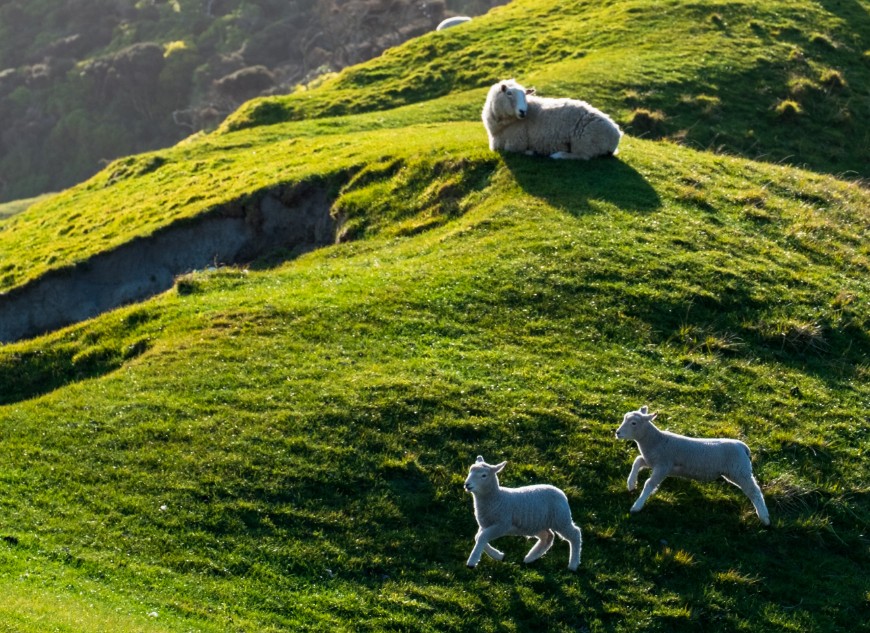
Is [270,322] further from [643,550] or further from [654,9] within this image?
[654,9]

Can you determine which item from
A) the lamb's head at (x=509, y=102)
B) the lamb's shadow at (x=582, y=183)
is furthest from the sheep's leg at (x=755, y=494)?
the lamb's head at (x=509, y=102)

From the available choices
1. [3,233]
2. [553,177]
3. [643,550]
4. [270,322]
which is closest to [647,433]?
[643,550]

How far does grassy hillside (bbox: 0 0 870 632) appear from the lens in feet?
41.5

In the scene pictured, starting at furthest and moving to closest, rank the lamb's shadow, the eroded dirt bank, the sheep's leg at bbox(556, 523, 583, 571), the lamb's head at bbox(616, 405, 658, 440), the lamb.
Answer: the eroded dirt bank → the lamb's shadow → the lamb's head at bbox(616, 405, 658, 440) → the sheep's leg at bbox(556, 523, 583, 571) → the lamb

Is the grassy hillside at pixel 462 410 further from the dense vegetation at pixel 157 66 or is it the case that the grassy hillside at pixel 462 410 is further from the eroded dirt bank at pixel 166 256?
the dense vegetation at pixel 157 66

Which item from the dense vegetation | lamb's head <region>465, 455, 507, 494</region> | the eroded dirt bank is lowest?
the dense vegetation

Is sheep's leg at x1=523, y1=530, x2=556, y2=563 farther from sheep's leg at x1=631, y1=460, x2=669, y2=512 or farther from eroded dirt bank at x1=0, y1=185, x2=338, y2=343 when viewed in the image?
eroded dirt bank at x1=0, y1=185, x2=338, y2=343

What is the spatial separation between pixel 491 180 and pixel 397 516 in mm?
14235

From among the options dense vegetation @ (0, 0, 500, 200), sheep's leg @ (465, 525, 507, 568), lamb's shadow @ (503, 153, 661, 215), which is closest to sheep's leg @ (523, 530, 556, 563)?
sheep's leg @ (465, 525, 507, 568)

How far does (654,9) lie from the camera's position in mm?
44438

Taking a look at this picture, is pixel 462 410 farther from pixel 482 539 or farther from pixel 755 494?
pixel 755 494

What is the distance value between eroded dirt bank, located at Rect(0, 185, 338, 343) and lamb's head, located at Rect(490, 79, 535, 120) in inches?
248

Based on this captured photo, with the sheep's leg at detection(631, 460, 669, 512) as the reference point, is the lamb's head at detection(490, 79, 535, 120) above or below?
above

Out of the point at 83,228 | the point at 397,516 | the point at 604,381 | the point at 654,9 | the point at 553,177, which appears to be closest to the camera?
the point at 397,516
